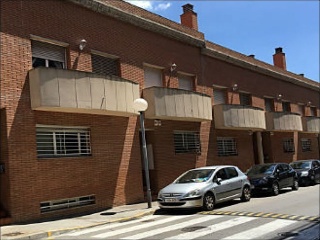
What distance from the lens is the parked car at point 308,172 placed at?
23.0 meters

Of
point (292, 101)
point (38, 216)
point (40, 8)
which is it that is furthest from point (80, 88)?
point (292, 101)

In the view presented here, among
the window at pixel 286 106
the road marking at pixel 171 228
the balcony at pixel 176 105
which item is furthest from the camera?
the window at pixel 286 106

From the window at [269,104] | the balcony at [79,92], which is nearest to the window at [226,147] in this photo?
the window at [269,104]

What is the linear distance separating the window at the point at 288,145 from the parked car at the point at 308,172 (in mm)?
7863

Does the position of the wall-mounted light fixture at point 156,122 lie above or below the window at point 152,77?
below

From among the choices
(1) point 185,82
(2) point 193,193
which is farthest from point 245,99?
(2) point 193,193

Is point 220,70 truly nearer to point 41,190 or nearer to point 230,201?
point 230,201

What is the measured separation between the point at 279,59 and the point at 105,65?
23.2 m

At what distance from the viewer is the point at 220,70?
25.8m

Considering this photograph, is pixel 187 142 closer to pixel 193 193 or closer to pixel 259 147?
pixel 193 193

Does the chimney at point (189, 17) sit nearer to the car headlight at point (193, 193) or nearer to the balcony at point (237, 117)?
the balcony at point (237, 117)

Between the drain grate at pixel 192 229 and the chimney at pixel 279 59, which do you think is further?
the chimney at pixel 279 59

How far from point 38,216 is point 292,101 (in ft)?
82.5

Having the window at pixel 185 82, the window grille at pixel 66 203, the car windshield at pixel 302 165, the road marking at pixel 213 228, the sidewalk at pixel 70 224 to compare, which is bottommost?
the road marking at pixel 213 228
